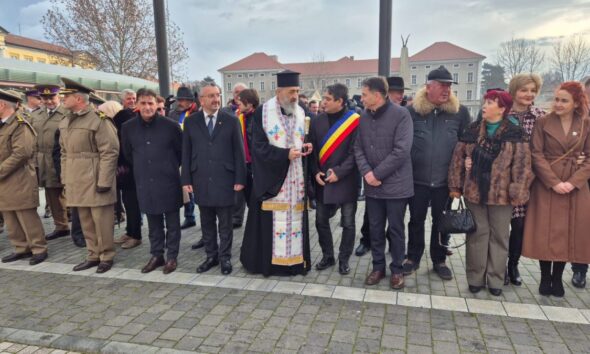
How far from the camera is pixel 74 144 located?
15.5ft

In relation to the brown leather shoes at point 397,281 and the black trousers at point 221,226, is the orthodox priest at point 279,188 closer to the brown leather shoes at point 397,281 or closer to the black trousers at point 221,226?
the black trousers at point 221,226

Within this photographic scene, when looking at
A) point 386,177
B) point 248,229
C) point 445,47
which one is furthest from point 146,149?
point 445,47

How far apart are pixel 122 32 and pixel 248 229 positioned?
1944cm

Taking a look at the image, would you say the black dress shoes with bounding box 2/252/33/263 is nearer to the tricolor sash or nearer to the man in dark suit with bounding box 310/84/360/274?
the man in dark suit with bounding box 310/84/360/274

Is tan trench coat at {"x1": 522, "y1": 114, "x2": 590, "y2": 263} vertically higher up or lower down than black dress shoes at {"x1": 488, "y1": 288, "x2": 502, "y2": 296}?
higher up

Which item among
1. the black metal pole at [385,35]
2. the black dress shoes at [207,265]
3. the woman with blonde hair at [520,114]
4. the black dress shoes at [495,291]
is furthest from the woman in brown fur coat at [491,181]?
the black dress shoes at [207,265]

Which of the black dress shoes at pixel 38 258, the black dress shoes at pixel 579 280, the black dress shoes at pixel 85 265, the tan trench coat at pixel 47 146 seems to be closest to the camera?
the black dress shoes at pixel 579 280

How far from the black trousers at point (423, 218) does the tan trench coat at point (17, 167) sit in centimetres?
482

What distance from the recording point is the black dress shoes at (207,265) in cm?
475

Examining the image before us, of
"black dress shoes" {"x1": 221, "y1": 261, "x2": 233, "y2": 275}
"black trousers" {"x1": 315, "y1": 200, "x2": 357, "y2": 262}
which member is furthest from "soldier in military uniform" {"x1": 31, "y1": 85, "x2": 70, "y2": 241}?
"black trousers" {"x1": 315, "y1": 200, "x2": 357, "y2": 262}

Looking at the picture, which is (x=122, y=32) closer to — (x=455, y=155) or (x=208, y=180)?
(x=208, y=180)

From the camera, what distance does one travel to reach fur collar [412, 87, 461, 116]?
13.7 feet

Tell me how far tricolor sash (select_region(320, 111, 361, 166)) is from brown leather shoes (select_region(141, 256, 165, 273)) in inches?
95.3

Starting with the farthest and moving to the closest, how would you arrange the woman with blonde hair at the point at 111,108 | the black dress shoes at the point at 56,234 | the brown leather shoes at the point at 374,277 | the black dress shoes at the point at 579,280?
1. the black dress shoes at the point at 56,234
2. the woman with blonde hair at the point at 111,108
3. the brown leather shoes at the point at 374,277
4. the black dress shoes at the point at 579,280
